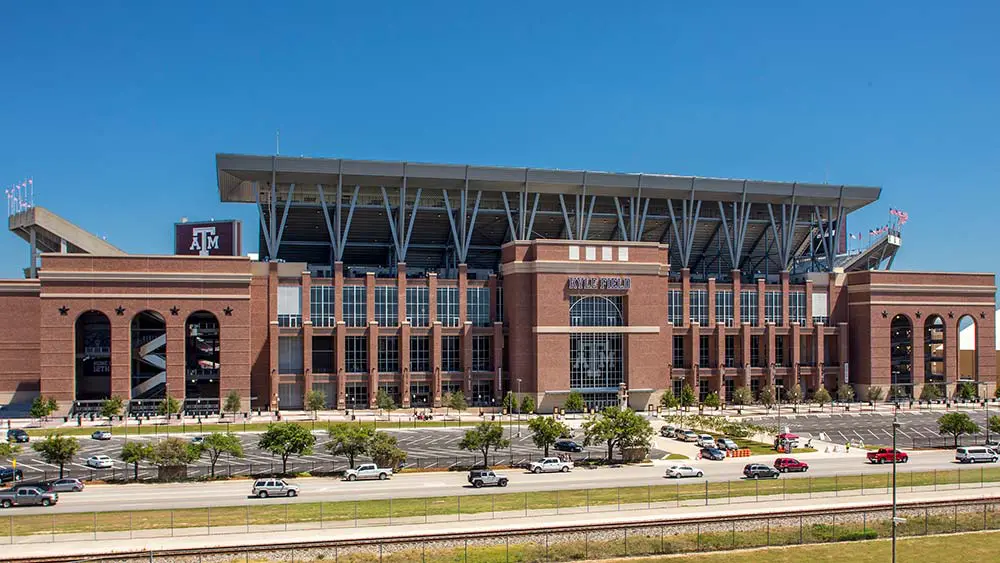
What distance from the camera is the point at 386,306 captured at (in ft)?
392

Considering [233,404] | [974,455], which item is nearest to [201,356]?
[233,404]

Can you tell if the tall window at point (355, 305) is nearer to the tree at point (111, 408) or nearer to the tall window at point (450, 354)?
the tall window at point (450, 354)

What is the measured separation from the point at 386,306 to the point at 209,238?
24768 millimetres

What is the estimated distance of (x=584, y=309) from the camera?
118 meters

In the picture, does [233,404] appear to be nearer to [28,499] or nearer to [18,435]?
[18,435]

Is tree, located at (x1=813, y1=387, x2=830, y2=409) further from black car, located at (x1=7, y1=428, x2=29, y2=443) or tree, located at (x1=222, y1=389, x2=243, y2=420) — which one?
black car, located at (x1=7, y1=428, x2=29, y2=443)

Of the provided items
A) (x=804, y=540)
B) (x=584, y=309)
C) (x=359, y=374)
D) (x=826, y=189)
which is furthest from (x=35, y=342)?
(x=826, y=189)

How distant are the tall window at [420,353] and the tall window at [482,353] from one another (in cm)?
611

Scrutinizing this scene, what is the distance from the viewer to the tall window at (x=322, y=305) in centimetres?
11688

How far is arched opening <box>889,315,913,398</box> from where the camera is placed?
134375 millimetres

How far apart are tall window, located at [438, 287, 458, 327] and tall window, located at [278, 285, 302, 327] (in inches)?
724

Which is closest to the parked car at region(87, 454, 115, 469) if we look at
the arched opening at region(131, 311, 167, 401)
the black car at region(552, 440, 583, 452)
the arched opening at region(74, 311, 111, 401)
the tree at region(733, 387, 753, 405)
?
the arched opening at region(131, 311, 167, 401)

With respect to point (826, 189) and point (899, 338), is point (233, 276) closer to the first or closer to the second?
point (826, 189)

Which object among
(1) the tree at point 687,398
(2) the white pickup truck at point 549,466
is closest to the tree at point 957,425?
(2) the white pickup truck at point 549,466
